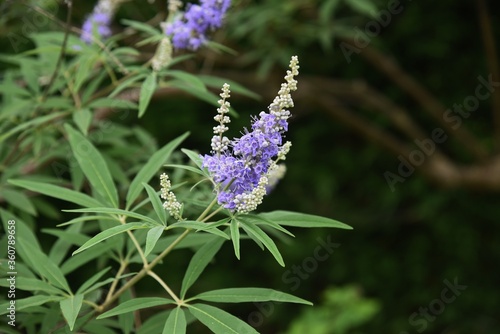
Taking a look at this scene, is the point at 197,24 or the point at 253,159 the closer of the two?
the point at 253,159

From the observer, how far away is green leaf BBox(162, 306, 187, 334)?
1.46 m

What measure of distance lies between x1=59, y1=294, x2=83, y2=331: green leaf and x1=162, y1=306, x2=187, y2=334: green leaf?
0.21 m

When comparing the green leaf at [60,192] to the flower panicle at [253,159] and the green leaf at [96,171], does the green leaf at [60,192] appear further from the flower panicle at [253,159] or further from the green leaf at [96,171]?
the flower panicle at [253,159]

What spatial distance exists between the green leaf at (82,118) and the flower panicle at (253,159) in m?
0.74

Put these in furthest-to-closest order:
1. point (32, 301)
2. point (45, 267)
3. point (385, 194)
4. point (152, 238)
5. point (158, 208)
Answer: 1. point (385, 194)
2. point (45, 267)
3. point (32, 301)
4. point (158, 208)
5. point (152, 238)

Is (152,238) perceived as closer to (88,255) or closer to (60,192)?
(60,192)

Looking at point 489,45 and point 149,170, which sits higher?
point 489,45

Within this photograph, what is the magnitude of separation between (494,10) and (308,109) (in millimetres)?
1467

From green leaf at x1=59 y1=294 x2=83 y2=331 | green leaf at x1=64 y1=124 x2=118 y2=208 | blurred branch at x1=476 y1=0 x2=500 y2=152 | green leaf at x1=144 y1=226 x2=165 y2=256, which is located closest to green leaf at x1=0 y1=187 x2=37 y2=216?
green leaf at x1=64 y1=124 x2=118 y2=208

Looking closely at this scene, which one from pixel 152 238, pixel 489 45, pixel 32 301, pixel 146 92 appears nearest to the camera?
pixel 152 238

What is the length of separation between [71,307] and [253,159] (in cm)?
55

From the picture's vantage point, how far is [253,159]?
4.70ft

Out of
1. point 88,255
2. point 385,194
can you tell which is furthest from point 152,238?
point 385,194

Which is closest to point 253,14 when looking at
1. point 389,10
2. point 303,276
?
point 389,10
